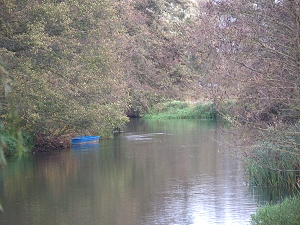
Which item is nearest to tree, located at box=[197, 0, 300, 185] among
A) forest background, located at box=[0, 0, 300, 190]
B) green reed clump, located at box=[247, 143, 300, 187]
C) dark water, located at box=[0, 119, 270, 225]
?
forest background, located at box=[0, 0, 300, 190]

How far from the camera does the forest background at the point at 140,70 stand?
745cm

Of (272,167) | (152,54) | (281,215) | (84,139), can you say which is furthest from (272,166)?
(152,54)

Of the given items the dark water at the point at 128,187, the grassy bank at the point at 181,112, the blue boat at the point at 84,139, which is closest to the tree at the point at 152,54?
the grassy bank at the point at 181,112

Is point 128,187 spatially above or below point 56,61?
below

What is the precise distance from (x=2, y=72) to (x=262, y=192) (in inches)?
373

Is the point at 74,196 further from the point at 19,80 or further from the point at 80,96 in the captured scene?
the point at 80,96

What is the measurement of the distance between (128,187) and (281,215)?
737 centimetres

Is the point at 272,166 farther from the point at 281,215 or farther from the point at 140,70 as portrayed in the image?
the point at 140,70

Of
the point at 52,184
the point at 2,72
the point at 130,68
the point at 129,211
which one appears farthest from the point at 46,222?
the point at 130,68

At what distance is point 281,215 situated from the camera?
8188 mm

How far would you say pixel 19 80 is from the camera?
1449 cm

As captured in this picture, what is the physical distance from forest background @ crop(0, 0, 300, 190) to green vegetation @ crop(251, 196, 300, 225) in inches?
36.5

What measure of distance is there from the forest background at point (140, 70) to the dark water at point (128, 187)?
3.61 ft

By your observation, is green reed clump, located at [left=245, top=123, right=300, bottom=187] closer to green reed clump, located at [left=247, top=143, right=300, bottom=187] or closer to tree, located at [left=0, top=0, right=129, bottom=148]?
green reed clump, located at [left=247, top=143, right=300, bottom=187]
